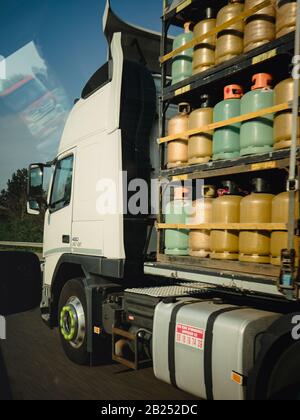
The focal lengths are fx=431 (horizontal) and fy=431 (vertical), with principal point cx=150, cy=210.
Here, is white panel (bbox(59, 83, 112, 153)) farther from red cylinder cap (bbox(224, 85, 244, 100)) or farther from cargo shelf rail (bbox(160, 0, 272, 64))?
red cylinder cap (bbox(224, 85, 244, 100))

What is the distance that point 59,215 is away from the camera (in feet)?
20.1

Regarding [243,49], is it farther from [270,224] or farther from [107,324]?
[107,324]

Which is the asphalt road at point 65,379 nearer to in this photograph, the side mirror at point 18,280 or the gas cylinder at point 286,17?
the side mirror at point 18,280

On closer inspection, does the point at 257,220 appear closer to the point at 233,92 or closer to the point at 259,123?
the point at 259,123

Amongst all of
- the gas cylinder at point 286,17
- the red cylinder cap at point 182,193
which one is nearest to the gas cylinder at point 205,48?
the gas cylinder at point 286,17

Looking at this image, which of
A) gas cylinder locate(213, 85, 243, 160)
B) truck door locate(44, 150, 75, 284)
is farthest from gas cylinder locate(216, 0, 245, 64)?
truck door locate(44, 150, 75, 284)

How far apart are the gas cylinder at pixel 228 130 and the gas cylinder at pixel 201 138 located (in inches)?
4.8

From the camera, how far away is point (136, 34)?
18.3 feet

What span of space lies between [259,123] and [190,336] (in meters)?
1.87

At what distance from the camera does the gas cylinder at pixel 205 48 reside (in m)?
4.11

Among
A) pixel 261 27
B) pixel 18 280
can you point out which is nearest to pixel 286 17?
pixel 261 27

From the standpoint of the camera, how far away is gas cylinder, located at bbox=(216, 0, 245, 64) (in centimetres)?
384

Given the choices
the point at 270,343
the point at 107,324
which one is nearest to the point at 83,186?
the point at 107,324

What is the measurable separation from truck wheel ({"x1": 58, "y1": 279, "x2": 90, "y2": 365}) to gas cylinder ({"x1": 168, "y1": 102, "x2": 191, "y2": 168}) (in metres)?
2.14
